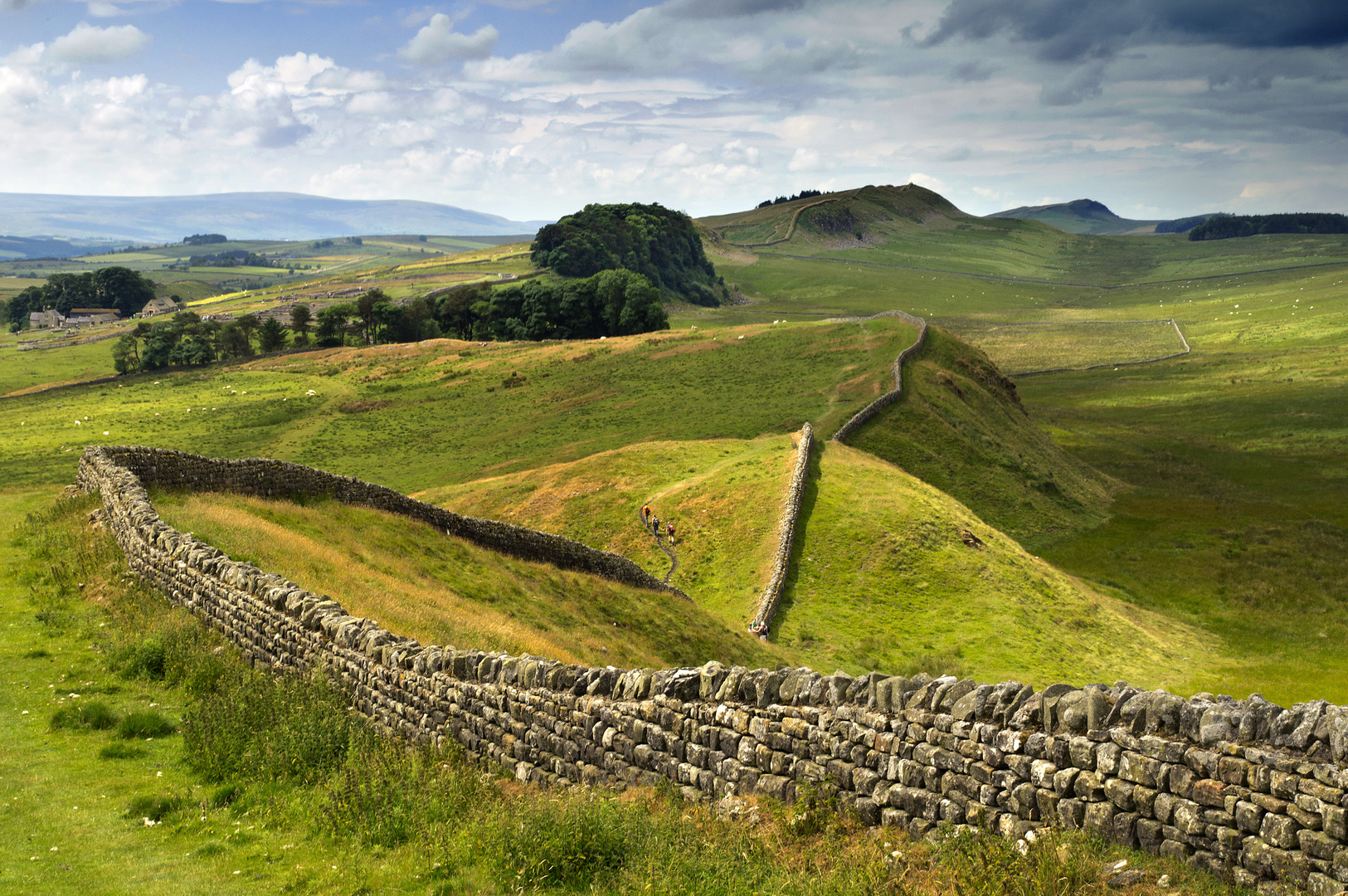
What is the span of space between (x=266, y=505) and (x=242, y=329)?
130 m

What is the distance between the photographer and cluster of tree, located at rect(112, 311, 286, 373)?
125875mm

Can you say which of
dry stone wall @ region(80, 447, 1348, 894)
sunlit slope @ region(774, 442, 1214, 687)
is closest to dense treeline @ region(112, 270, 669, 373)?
sunlit slope @ region(774, 442, 1214, 687)

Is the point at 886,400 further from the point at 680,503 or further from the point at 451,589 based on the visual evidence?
the point at 451,589

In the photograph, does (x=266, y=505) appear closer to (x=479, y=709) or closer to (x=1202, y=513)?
(x=479, y=709)

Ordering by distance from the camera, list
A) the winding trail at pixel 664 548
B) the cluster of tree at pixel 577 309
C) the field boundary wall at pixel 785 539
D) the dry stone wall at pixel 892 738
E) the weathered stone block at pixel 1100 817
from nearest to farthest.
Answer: the dry stone wall at pixel 892 738
the weathered stone block at pixel 1100 817
the field boundary wall at pixel 785 539
the winding trail at pixel 664 548
the cluster of tree at pixel 577 309

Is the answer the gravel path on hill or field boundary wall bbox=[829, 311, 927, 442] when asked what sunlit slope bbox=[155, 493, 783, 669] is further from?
field boundary wall bbox=[829, 311, 927, 442]

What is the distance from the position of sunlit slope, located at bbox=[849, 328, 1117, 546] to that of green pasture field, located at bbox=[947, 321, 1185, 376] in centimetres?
7381

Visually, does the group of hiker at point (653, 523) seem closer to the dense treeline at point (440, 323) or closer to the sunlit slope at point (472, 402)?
the sunlit slope at point (472, 402)

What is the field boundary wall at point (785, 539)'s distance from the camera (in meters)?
35.2

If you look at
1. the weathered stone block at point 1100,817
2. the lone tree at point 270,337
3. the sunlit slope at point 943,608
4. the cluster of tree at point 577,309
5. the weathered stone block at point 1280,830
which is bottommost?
the sunlit slope at point 943,608

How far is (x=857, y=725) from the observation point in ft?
31.6

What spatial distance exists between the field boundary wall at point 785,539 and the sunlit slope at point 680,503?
505 mm

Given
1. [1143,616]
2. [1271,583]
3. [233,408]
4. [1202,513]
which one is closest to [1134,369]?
[1202,513]

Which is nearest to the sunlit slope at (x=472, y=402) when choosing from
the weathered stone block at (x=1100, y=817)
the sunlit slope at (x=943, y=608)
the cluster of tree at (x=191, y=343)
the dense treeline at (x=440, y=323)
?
the cluster of tree at (x=191, y=343)
